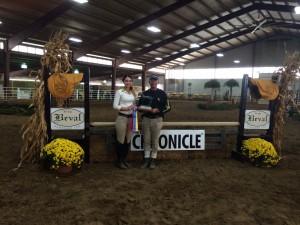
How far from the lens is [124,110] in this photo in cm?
447

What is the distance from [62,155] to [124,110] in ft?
4.32

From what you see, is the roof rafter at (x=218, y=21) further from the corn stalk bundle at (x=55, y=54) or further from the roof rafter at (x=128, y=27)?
the corn stalk bundle at (x=55, y=54)

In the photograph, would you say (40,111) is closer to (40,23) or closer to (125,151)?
(125,151)

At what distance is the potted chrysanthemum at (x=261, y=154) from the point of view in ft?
16.3

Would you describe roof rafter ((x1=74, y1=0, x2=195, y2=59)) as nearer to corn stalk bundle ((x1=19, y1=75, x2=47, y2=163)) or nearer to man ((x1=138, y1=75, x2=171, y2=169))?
man ((x1=138, y1=75, x2=171, y2=169))

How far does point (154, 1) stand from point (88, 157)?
14699 mm

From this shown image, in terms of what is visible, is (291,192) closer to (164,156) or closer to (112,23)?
(164,156)

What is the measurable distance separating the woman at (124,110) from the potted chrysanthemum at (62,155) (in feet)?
2.50

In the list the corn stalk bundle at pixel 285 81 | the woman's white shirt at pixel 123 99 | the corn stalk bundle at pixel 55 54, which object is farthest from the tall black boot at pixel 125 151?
the corn stalk bundle at pixel 285 81

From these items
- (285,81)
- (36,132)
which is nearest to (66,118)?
(36,132)

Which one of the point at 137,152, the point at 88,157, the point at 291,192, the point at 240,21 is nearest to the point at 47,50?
the point at 88,157

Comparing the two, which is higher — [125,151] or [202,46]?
[202,46]

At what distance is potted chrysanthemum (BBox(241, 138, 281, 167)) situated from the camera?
4965mm

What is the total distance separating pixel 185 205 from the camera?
3223 millimetres
